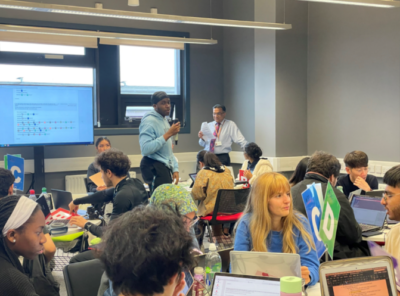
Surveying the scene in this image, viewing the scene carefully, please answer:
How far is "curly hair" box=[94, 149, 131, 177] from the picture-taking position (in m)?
3.08

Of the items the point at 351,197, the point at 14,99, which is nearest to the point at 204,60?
the point at 14,99

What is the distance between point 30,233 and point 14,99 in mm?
4759

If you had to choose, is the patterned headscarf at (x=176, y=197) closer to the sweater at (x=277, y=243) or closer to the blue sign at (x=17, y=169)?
the sweater at (x=277, y=243)

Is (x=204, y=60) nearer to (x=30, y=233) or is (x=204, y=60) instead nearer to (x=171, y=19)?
Result: (x=171, y=19)

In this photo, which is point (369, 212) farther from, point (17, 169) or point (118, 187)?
point (17, 169)

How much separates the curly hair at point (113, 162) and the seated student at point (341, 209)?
1.26 metres

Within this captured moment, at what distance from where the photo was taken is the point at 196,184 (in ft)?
15.0

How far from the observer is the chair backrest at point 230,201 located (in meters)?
4.35

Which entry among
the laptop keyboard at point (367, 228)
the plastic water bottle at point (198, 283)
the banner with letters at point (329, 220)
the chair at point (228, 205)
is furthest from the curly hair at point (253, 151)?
the plastic water bottle at point (198, 283)

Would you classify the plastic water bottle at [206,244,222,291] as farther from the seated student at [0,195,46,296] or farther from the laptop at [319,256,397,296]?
the seated student at [0,195,46,296]

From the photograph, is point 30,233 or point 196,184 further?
point 196,184

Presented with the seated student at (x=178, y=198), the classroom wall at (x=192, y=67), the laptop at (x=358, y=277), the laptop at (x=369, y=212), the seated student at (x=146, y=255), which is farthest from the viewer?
the classroom wall at (x=192, y=67)

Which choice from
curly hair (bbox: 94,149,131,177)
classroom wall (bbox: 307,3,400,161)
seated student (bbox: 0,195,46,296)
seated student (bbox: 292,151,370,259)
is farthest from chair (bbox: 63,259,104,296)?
classroom wall (bbox: 307,3,400,161)

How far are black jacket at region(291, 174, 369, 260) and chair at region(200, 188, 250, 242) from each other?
1353 millimetres
